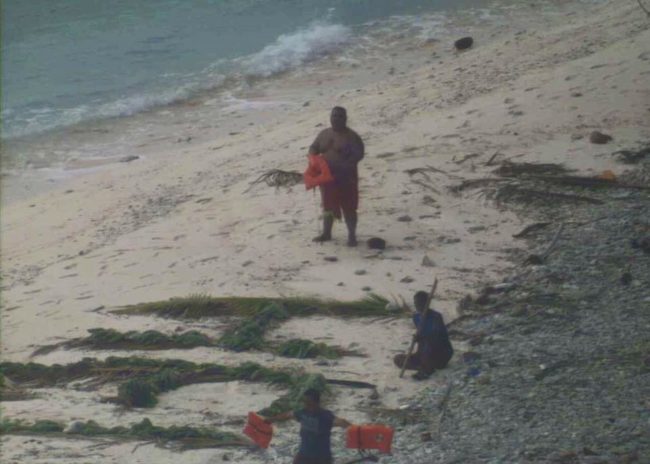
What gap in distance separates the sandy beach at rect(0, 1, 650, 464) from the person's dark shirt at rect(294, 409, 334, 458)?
0.64m

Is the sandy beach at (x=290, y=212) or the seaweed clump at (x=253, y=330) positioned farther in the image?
the seaweed clump at (x=253, y=330)

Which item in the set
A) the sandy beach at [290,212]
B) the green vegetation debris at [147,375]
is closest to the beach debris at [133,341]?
the sandy beach at [290,212]

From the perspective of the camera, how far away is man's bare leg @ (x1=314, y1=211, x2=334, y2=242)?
37.5 ft

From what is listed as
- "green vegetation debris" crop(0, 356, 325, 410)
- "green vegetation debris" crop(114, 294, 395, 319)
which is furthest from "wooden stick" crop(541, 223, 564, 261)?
"green vegetation debris" crop(0, 356, 325, 410)

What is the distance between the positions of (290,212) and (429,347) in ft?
Result: 14.3

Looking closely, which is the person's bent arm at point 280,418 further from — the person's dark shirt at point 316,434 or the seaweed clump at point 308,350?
the seaweed clump at point 308,350

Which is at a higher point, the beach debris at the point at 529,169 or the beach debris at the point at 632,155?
the beach debris at the point at 632,155

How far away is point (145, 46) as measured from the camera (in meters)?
27.4

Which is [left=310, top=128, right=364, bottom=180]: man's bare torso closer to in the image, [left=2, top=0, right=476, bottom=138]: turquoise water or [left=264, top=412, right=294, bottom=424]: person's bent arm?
[left=264, top=412, right=294, bottom=424]: person's bent arm

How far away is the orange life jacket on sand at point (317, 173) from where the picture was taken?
434 inches

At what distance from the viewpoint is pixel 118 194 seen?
15773 millimetres

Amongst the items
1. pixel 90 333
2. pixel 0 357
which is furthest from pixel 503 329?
pixel 0 357

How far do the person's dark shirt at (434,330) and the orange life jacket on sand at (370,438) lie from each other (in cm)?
151

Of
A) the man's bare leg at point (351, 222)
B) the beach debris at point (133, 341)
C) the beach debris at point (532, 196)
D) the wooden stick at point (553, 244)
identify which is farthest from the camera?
the beach debris at point (532, 196)
